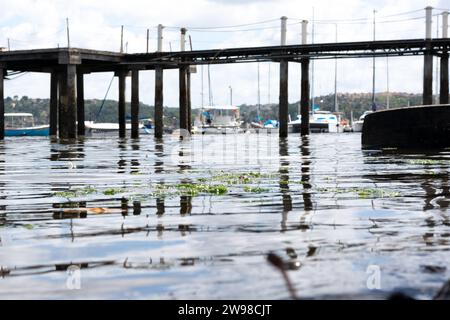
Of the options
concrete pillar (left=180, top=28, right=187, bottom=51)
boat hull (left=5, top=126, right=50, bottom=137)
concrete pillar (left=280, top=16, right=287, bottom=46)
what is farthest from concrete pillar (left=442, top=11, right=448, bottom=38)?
boat hull (left=5, top=126, right=50, bottom=137)

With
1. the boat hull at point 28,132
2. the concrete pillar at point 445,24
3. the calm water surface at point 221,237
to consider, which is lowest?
the calm water surface at point 221,237

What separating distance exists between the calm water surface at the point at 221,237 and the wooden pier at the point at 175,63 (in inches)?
1331

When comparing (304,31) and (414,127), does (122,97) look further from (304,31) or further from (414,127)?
(414,127)

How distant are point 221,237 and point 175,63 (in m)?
45.2

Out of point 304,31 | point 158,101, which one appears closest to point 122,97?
point 158,101

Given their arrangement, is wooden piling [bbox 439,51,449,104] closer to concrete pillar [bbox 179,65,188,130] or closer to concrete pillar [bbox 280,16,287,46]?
concrete pillar [bbox 280,16,287,46]

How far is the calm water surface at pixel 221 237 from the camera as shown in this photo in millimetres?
4586

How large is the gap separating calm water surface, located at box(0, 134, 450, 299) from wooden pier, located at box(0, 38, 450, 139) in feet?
111

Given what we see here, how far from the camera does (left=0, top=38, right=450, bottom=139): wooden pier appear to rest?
45.4 m

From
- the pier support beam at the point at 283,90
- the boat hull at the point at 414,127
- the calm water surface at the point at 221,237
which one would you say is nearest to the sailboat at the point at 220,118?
the pier support beam at the point at 283,90

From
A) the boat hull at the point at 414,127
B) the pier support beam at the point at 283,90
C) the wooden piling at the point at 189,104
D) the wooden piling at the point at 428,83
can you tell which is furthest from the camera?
the wooden piling at the point at 189,104

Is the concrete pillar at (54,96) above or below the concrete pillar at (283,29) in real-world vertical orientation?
below

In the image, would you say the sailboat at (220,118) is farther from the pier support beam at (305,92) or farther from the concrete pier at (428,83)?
the concrete pier at (428,83)
